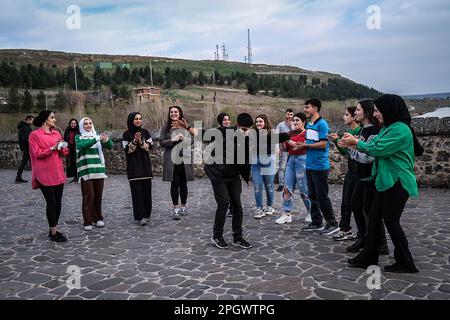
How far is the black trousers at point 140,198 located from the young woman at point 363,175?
3.74m

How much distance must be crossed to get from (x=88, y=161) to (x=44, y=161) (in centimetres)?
89

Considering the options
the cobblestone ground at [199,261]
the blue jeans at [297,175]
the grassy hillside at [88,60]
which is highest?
the grassy hillside at [88,60]

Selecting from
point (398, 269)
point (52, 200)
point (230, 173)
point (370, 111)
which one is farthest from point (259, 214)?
point (52, 200)

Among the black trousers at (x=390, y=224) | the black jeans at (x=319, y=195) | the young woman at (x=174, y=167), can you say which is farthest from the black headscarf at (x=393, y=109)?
the young woman at (x=174, y=167)

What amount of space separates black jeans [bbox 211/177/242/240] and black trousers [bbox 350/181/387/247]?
1.57m

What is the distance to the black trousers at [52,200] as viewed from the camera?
6160 millimetres

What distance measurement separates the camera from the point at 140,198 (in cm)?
724

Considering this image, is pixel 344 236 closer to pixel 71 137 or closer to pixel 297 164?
pixel 297 164

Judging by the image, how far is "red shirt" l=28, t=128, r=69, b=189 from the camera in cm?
612

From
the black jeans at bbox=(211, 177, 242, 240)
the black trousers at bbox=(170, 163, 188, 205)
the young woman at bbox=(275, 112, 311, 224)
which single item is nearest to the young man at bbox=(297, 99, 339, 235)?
the young woman at bbox=(275, 112, 311, 224)

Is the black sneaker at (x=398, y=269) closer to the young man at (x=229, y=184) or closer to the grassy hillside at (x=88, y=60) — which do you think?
the young man at (x=229, y=184)

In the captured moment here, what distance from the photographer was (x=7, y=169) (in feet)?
58.2
